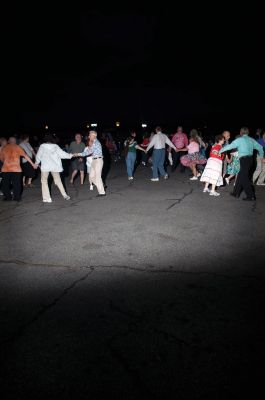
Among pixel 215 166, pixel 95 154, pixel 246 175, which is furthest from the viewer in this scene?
pixel 95 154

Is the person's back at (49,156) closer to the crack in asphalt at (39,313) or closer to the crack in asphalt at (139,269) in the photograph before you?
the crack in asphalt at (139,269)

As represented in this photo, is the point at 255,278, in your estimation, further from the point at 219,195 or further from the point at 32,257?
the point at 219,195

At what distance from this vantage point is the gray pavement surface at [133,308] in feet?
8.15

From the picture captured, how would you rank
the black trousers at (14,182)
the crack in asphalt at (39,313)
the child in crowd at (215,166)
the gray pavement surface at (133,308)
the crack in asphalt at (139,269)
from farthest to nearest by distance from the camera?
the black trousers at (14,182) < the child in crowd at (215,166) < the crack in asphalt at (139,269) < the crack in asphalt at (39,313) < the gray pavement surface at (133,308)

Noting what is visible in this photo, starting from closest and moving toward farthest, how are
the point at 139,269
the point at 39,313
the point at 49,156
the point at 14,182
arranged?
the point at 39,313, the point at 139,269, the point at 49,156, the point at 14,182

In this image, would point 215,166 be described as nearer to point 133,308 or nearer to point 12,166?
point 12,166

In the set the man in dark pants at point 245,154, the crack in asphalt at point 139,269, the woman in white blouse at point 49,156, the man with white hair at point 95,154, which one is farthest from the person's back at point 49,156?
the man in dark pants at point 245,154

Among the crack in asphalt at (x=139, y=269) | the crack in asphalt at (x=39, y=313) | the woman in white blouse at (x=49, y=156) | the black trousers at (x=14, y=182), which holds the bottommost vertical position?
the crack in asphalt at (x=39, y=313)

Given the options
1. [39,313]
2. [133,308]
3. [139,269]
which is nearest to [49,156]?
[139,269]

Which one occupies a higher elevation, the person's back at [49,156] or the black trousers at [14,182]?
the person's back at [49,156]

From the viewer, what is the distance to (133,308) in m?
3.48

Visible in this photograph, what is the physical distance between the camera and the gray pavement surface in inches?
97.8

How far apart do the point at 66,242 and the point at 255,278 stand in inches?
127

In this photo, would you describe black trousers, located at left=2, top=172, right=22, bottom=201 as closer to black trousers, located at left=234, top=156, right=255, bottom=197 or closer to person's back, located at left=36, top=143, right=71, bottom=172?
person's back, located at left=36, top=143, right=71, bottom=172
